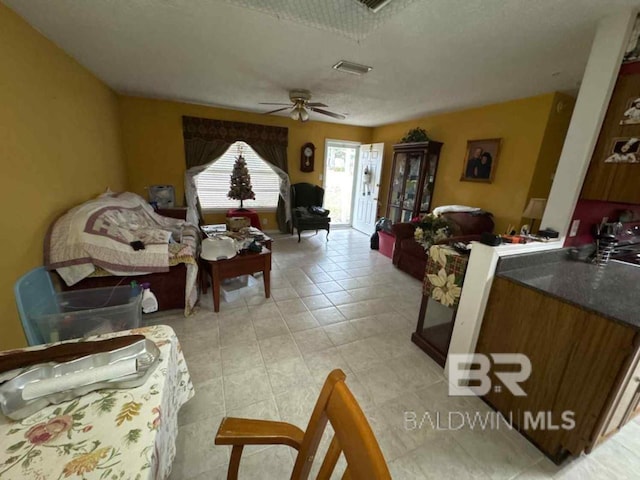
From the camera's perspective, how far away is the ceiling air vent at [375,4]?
1.43 m

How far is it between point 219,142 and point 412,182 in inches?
136

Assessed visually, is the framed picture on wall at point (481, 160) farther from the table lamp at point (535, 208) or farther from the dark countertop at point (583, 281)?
the dark countertop at point (583, 281)

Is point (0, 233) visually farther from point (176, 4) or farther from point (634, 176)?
point (634, 176)

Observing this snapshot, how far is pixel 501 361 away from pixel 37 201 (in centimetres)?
339

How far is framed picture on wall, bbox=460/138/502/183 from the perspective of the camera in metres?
3.48

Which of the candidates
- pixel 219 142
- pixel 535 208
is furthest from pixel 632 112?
pixel 219 142

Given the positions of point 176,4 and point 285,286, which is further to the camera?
point 285,286

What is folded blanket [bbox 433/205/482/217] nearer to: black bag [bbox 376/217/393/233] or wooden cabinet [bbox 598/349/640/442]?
black bag [bbox 376/217/393/233]

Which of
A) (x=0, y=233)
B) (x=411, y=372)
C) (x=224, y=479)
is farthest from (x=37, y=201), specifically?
(x=411, y=372)

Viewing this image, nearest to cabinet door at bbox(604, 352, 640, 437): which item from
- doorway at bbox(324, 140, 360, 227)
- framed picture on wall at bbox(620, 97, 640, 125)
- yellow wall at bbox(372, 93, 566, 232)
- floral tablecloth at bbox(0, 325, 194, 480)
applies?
framed picture on wall at bbox(620, 97, 640, 125)

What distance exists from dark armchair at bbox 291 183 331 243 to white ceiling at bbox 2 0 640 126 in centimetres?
218

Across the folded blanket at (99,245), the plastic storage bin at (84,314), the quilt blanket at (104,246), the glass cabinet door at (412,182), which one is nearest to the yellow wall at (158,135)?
the quilt blanket at (104,246)

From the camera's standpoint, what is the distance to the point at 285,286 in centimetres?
314

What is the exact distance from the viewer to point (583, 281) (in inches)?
59.1
